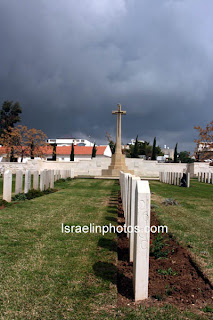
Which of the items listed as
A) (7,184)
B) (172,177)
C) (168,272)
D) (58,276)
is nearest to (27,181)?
(7,184)

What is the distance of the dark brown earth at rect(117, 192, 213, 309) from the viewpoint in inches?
107

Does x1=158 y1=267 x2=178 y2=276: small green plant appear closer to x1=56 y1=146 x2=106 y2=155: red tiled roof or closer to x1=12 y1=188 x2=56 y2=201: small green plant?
x1=12 y1=188 x2=56 y2=201: small green plant

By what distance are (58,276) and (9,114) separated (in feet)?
185

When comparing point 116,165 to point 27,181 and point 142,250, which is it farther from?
point 142,250

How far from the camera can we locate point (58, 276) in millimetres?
3129

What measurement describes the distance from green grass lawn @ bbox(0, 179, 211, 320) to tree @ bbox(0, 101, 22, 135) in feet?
172

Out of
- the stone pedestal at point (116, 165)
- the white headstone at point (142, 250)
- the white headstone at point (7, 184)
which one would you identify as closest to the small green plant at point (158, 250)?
the white headstone at point (142, 250)

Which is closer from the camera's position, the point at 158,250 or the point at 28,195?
the point at 158,250

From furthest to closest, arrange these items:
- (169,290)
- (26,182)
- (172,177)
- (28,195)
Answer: (172,177) → (26,182) → (28,195) → (169,290)

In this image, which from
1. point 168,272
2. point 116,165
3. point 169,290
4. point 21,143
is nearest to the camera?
point 169,290

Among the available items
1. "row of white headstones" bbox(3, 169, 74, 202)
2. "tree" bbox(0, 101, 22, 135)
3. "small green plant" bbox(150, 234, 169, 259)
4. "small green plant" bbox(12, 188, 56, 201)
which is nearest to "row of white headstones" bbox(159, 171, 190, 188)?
"row of white headstones" bbox(3, 169, 74, 202)

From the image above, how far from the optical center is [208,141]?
31.0 metres

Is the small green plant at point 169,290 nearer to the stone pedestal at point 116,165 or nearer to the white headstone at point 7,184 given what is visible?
the white headstone at point 7,184

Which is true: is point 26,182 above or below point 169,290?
above
